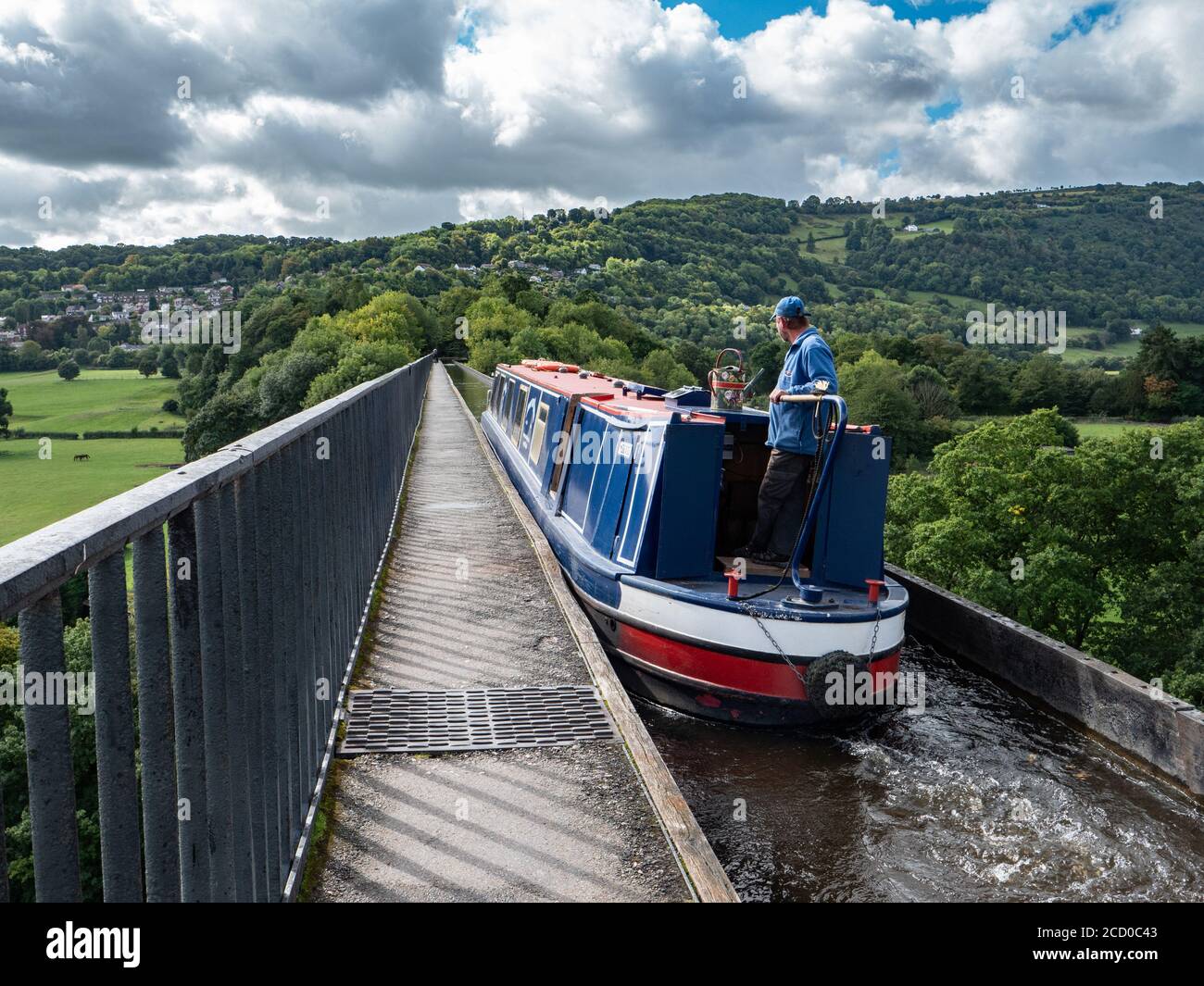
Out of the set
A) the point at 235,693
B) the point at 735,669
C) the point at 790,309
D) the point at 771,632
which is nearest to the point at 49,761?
the point at 235,693

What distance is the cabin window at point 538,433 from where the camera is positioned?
547 inches

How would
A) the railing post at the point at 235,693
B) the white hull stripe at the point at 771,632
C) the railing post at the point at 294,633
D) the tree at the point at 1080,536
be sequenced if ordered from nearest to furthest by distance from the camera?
the railing post at the point at 235,693
the railing post at the point at 294,633
the white hull stripe at the point at 771,632
the tree at the point at 1080,536

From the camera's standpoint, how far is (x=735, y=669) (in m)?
8.16

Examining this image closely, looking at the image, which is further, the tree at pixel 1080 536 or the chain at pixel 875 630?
the tree at pixel 1080 536

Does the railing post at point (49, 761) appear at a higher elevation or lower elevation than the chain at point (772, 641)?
higher

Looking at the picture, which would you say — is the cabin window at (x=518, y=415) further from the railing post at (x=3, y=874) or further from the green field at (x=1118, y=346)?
the green field at (x=1118, y=346)

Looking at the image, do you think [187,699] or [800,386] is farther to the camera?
[800,386]

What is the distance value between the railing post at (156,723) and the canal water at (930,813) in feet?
17.2

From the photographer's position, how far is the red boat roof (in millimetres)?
9438

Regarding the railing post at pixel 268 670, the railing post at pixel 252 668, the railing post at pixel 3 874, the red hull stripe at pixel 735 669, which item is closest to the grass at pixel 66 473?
the red hull stripe at pixel 735 669

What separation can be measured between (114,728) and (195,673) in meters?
0.44

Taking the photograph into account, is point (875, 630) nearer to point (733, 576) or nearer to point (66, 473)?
point (733, 576)

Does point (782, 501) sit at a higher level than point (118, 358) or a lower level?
lower

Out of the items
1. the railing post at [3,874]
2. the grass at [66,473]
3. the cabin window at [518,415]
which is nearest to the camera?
the railing post at [3,874]
